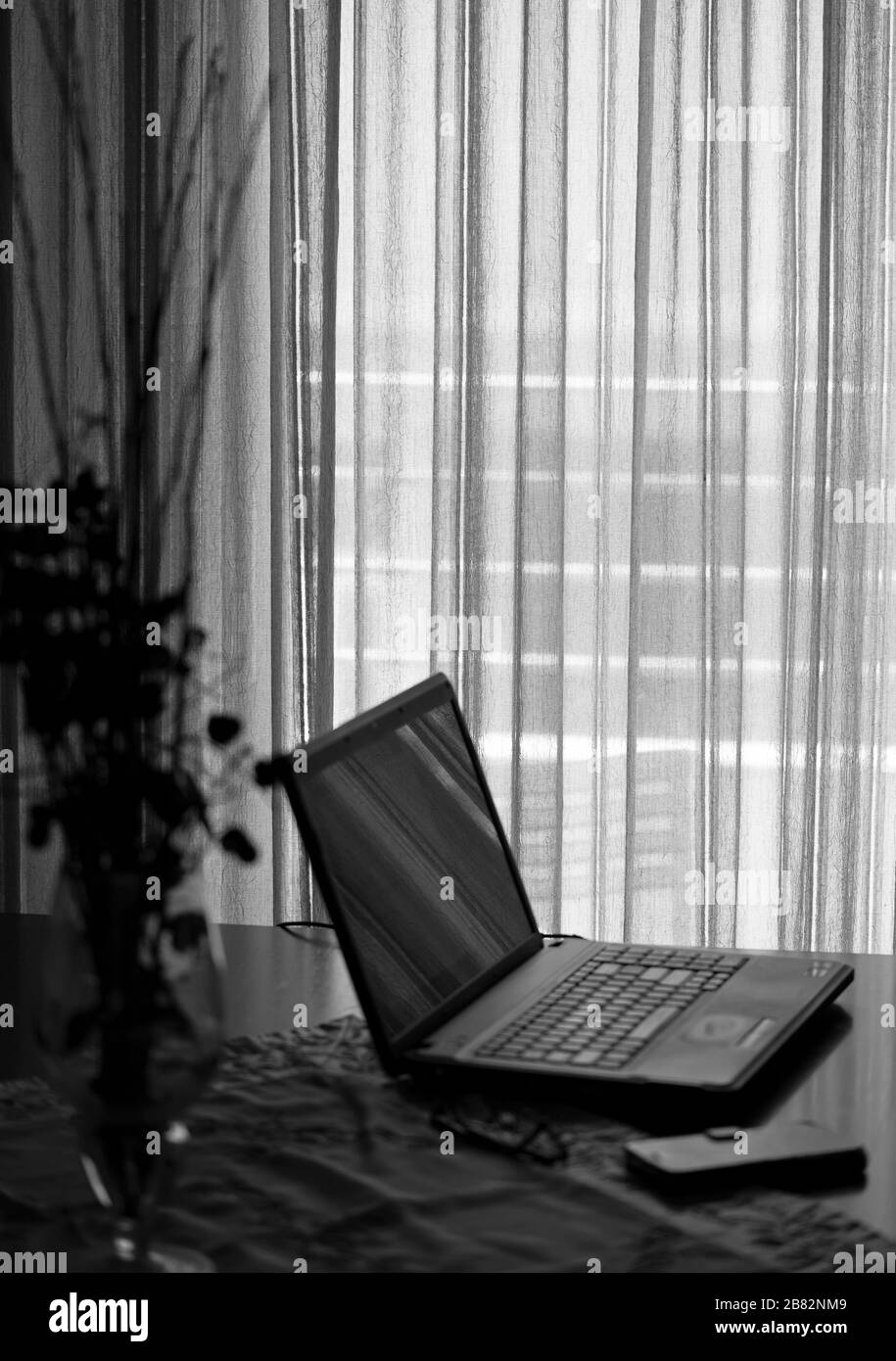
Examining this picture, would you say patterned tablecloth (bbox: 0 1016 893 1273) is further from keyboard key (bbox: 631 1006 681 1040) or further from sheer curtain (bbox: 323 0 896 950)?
sheer curtain (bbox: 323 0 896 950)

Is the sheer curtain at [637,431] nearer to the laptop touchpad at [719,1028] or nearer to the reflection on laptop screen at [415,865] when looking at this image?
the reflection on laptop screen at [415,865]

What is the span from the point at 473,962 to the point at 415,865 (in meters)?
0.09

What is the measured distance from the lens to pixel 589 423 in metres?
2.69

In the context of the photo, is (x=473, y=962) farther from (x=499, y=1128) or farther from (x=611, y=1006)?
(x=499, y=1128)

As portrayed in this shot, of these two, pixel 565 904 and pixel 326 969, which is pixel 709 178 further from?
pixel 326 969

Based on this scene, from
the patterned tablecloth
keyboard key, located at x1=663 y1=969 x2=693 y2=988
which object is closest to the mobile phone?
the patterned tablecloth

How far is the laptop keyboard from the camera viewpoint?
Answer: 1109 millimetres

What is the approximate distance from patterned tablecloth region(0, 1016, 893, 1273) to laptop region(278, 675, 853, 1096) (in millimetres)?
55

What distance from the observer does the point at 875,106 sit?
102 inches

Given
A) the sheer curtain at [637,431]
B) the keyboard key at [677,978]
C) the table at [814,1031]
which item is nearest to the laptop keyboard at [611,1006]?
the keyboard key at [677,978]

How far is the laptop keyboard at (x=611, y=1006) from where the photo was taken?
1.11m

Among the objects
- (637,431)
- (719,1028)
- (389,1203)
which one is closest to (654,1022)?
(719,1028)

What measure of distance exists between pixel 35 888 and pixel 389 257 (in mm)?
1263
